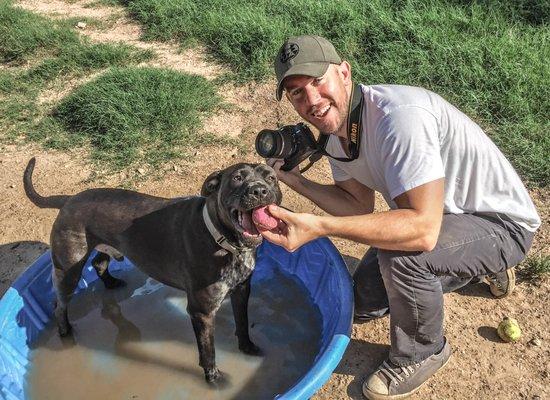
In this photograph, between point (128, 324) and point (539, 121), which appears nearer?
point (128, 324)

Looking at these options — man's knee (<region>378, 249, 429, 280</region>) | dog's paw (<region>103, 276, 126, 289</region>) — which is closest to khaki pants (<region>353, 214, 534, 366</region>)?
man's knee (<region>378, 249, 429, 280</region>)

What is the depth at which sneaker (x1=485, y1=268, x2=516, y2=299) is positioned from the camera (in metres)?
4.04

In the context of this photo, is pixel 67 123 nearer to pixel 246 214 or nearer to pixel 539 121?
pixel 246 214

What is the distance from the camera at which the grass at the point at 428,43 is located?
225 inches

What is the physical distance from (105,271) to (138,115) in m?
2.24

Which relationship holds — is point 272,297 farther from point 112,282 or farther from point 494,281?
point 494,281

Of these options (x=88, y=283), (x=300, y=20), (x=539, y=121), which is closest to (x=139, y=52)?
(x=300, y=20)

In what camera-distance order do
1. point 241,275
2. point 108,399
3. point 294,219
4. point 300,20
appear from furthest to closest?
point 300,20 → point 108,399 → point 241,275 → point 294,219

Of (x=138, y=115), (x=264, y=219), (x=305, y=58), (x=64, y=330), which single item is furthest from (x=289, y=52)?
(x=138, y=115)

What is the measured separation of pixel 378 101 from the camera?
3.27m

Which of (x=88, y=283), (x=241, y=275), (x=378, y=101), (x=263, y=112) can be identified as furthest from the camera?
(x=263, y=112)

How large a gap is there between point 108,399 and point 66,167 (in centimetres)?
278

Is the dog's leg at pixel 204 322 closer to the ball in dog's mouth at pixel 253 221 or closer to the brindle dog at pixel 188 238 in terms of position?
the brindle dog at pixel 188 238

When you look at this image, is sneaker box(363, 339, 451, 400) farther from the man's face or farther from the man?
the man's face
